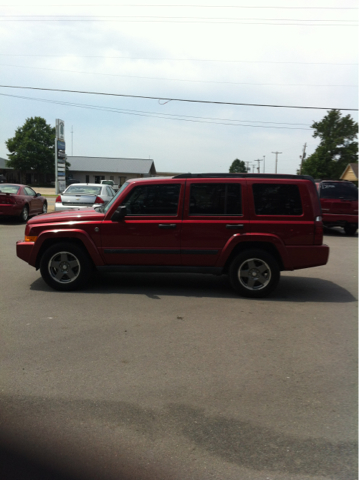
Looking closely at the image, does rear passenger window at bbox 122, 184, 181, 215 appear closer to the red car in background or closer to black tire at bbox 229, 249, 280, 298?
black tire at bbox 229, 249, 280, 298

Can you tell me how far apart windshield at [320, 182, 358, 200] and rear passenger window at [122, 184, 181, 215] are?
10.5 meters

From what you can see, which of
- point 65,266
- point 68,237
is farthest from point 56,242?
point 65,266

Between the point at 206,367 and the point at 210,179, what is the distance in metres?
3.42

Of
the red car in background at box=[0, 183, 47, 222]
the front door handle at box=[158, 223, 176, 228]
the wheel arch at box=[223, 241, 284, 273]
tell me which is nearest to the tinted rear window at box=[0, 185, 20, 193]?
the red car in background at box=[0, 183, 47, 222]

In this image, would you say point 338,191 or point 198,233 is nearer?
point 198,233

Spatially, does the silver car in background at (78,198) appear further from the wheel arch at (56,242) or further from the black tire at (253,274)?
the black tire at (253,274)

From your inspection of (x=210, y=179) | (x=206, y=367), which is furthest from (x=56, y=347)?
(x=210, y=179)

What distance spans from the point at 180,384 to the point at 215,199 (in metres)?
3.59

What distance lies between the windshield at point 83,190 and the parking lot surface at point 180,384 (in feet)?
30.9

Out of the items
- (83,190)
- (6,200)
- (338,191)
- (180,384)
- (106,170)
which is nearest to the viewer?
(180,384)

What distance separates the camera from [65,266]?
7031 millimetres

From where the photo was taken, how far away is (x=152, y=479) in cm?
270

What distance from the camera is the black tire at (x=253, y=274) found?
271 inches

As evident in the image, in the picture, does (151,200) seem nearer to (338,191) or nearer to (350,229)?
(338,191)
